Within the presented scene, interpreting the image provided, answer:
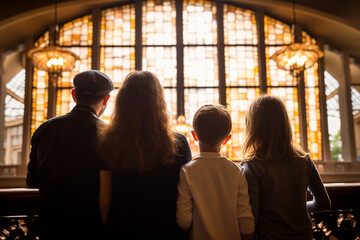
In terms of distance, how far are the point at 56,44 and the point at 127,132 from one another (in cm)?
383

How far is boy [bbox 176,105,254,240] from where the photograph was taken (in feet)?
4.20

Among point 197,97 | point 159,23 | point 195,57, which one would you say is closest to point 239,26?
point 195,57

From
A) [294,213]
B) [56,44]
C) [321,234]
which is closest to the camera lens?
[294,213]

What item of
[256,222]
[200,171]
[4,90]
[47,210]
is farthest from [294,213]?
[4,90]

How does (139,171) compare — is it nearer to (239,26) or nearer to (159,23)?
(159,23)

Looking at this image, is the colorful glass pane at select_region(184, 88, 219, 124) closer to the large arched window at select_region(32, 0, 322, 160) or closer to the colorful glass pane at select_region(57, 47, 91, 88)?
the large arched window at select_region(32, 0, 322, 160)

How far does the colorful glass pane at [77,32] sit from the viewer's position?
7.18 m

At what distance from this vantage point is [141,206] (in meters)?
1.25

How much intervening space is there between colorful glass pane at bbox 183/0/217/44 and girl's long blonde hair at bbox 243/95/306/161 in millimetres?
5948

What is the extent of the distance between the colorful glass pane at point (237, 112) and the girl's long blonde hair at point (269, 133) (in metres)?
5.17

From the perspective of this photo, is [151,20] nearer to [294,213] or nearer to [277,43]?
[277,43]

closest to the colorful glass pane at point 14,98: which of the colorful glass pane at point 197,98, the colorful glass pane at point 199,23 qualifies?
the colorful glass pane at point 197,98

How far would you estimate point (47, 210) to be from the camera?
1255mm

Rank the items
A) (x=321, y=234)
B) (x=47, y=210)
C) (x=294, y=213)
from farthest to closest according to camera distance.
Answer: (x=321, y=234) < (x=294, y=213) < (x=47, y=210)
